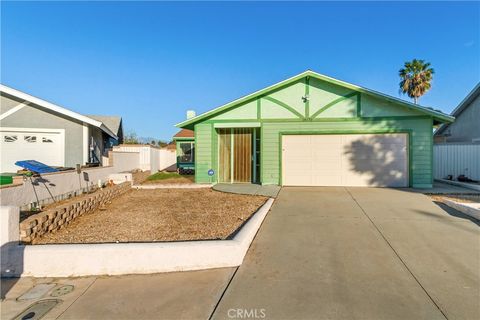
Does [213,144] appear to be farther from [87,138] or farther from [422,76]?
[422,76]

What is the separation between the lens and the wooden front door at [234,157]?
40.0 feet

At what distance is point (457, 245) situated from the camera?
4.49 metres

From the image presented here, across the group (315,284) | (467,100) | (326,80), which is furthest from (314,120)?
(467,100)

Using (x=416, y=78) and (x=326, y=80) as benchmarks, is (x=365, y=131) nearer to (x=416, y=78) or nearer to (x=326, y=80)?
(x=326, y=80)

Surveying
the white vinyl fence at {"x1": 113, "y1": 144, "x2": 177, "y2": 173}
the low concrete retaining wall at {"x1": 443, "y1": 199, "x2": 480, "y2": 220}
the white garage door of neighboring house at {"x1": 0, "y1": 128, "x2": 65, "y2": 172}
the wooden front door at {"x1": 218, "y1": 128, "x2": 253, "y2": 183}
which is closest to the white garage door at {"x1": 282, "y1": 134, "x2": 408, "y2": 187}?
the wooden front door at {"x1": 218, "y1": 128, "x2": 253, "y2": 183}

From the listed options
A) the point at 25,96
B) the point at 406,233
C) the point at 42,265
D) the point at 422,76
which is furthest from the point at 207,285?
the point at 422,76

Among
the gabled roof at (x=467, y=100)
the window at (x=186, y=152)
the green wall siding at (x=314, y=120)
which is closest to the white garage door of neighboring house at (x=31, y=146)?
the green wall siding at (x=314, y=120)

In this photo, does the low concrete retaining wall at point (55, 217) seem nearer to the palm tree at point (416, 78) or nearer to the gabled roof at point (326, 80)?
the gabled roof at point (326, 80)

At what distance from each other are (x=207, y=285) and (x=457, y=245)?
420cm

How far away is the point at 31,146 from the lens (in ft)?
36.8

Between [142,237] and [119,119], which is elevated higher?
[119,119]

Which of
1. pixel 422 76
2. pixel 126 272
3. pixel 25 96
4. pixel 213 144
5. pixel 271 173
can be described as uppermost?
pixel 422 76

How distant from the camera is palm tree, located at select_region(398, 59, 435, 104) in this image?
27078 mm

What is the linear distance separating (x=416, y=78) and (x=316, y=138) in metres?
23.1
